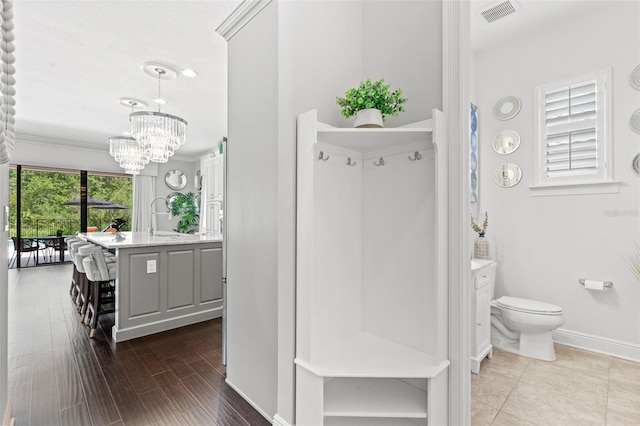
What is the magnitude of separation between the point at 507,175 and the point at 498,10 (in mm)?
1522

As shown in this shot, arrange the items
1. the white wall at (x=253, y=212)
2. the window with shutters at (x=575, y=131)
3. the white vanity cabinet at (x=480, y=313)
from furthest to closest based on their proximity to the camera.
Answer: the window with shutters at (x=575, y=131) < the white vanity cabinet at (x=480, y=313) < the white wall at (x=253, y=212)

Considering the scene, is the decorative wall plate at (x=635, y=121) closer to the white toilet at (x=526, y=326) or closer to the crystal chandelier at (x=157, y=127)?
the white toilet at (x=526, y=326)

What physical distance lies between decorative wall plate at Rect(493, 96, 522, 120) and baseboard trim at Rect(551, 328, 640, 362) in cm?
216

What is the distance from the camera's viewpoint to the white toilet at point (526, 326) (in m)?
2.45

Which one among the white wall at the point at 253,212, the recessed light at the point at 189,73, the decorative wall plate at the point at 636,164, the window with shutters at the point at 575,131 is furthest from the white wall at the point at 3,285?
the decorative wall plate at the point at 636,164

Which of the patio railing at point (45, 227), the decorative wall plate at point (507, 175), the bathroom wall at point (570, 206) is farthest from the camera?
the patio railing at point (45, 227)

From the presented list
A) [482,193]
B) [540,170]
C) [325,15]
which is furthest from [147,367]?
[540,170]

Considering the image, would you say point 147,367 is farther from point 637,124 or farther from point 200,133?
point 200,133

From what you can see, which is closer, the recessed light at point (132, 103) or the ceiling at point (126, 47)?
the ceiling at point (126, 47)

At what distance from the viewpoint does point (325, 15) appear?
5.45 feet

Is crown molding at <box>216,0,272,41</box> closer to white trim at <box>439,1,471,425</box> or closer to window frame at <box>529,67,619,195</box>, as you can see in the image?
white trim at <box>439,1,471,425</box>

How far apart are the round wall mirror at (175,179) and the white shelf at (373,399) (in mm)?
8073

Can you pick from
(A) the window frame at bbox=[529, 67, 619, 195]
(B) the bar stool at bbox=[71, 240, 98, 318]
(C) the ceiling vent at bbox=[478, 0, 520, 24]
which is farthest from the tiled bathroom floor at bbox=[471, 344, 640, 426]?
(B) the bar stool at bbox=[71, 240, 98, 318]

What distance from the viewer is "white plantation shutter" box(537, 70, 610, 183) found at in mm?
2688
